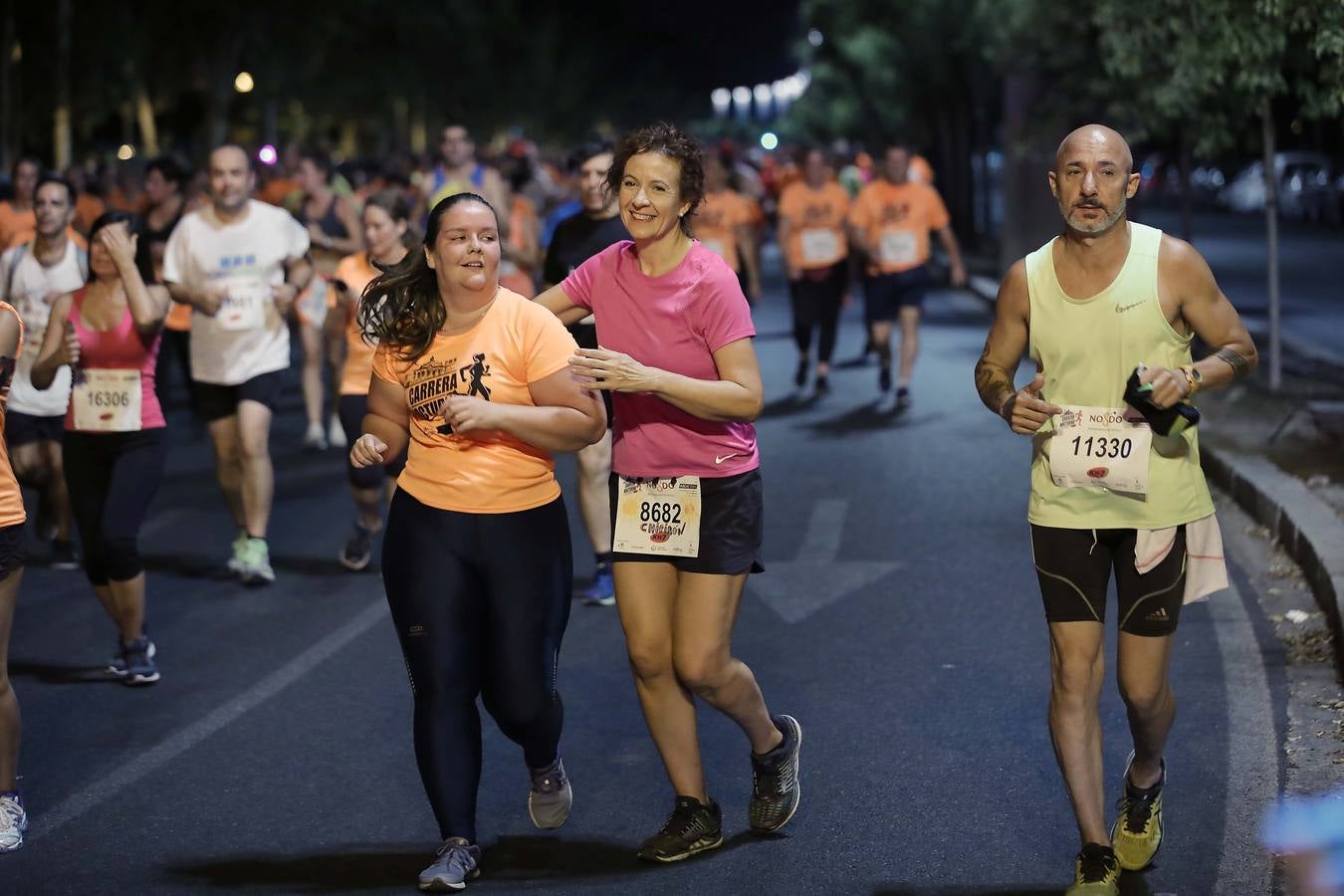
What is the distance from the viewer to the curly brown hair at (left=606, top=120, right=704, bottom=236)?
17.1ft

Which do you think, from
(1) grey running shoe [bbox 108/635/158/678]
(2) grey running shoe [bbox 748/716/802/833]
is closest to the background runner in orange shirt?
(1) grey running shoe [bbox 108/635/158/678]

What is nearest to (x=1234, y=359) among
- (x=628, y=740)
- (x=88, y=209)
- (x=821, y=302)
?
(x=628, y=740)

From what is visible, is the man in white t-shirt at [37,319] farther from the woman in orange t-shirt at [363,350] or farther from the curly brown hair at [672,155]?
the curly brown hair at [672,155]

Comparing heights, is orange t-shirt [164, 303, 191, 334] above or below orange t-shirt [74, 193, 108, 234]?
below

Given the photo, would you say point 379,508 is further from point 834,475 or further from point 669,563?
point 669,563

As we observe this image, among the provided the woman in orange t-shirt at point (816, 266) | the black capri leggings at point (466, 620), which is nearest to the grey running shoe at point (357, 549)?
the black capri leggings at point (466, 620)

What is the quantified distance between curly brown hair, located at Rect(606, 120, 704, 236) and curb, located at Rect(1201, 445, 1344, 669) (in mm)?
3368

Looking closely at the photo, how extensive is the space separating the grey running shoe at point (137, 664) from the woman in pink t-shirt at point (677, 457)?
2901mm

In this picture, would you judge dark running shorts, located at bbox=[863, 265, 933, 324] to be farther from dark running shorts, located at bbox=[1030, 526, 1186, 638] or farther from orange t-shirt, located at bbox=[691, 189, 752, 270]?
dark running shorts, located at bbox=[1030, 526, 1186, 638]

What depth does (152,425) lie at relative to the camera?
773 centimetres

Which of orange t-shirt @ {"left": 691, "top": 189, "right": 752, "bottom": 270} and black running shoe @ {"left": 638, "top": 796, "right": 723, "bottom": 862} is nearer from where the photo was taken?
black running shoe @ {"left": 638, "top": 796, "right": 723, "bottom": 862}

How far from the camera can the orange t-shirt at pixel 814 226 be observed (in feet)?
52.9

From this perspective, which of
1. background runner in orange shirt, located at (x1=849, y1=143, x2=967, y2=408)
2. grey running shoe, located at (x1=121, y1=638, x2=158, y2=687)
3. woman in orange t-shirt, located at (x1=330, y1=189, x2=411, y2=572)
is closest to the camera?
grey running shoe, located at (x1=121, y1=638, x2=158, y2=687)

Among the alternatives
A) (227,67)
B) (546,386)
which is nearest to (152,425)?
(546,386)
